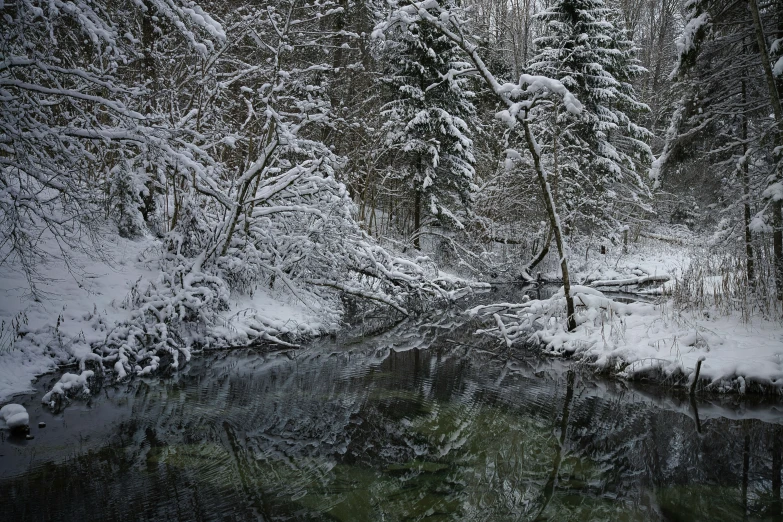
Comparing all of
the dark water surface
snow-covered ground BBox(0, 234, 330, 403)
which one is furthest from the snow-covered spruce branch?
snow-covered ground BBox(0, 234, 330, 403)

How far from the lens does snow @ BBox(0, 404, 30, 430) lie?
178 inches

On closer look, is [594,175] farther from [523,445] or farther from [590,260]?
[523,445]

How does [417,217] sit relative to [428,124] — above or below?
below

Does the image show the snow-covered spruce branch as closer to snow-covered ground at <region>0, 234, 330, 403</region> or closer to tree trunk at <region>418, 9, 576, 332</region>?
tree trunk at <region>418, 9, 576, 332</region>

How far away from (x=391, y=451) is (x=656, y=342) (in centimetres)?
436

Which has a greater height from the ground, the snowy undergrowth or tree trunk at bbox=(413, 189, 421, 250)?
tree trunk at bbox=(413, 189, 421, 250)

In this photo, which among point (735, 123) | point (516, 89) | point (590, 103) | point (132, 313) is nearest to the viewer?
point (132, 313)

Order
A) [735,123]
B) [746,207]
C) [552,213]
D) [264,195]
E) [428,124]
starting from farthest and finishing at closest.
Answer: [428,124]
[735,123]
[264,195]
[746,207]
[552,213]

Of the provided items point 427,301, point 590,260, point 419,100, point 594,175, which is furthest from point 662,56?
point 427,301

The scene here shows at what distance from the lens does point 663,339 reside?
6691 mm

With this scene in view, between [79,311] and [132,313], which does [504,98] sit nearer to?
[132,313]

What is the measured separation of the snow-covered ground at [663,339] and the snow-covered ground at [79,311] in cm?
435

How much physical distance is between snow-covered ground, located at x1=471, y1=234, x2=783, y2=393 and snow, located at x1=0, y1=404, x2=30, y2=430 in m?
6.76

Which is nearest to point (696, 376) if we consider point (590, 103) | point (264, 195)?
point (264, 195)
